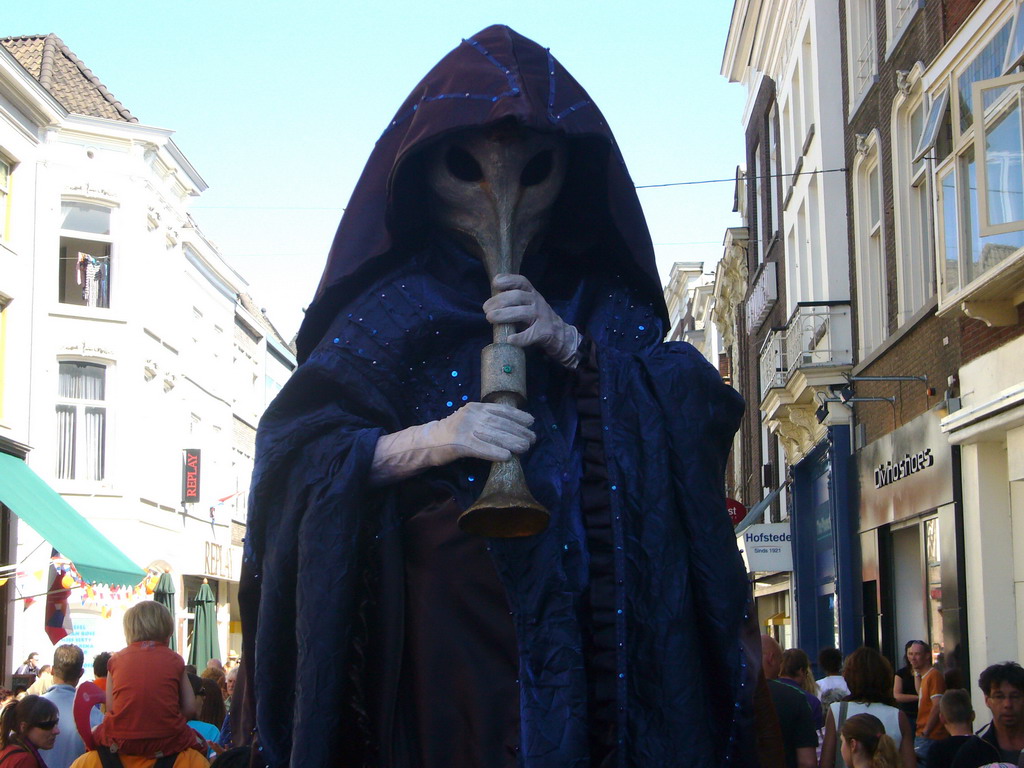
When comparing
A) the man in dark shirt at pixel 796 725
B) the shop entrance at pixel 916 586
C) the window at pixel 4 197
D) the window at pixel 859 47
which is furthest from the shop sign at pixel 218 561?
the man in dark shirt at pixel 796 725

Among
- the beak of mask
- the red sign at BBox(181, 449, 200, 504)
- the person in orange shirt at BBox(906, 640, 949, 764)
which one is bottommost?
the person in orange shirt at BBox(906, 640, 949, 764)

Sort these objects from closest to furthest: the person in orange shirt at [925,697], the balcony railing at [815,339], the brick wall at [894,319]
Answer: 1. the person in orange shirt at [925,697]
2. the brick wall at [894,319]
3. the balcony railing at [815,339]

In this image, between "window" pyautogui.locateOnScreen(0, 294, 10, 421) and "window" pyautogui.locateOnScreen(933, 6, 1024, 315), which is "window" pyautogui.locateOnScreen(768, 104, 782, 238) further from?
"window" pyautogui.locateOnScreen(0, 294, 10, 421)

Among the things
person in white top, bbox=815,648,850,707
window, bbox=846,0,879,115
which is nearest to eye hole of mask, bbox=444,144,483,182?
person in white top, bbox=815,648,850,707

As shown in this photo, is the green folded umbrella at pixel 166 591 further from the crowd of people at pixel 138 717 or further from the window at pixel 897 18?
the crowd of people at pixel 138 717

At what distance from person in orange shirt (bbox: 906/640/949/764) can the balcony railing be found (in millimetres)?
7942

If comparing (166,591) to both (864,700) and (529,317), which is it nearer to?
(864,700)

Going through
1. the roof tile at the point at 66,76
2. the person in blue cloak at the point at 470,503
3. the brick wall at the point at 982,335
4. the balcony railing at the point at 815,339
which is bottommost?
the person in blue cloak at the point at 470,503

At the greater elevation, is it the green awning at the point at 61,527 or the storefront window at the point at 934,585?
the green awning at the point at 61,527

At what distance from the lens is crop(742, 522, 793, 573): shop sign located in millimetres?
22500

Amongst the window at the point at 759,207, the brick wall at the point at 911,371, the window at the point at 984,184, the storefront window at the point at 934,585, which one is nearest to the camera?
the window at the point at 984,184

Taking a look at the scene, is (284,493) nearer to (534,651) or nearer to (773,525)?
(534,651)

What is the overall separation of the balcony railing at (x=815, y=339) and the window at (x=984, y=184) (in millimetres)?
6444

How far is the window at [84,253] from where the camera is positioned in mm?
26359
